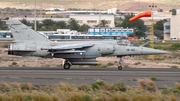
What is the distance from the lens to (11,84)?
80.9ft

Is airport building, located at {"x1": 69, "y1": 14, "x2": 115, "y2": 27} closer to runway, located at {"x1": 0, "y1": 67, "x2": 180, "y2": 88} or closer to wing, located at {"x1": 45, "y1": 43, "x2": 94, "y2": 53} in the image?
wing, located at {"x1": 45, "y1": 43, "x2": 94, "y2": 53}

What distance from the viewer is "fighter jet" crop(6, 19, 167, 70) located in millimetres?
36000

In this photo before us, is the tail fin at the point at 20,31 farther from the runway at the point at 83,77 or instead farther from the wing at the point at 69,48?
the runway at the point at 83,77

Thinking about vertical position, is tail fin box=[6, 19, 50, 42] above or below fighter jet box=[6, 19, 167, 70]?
above

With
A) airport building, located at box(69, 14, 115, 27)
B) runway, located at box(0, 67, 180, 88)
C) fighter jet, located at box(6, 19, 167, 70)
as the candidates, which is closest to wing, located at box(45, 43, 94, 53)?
fighter jet, located at box(6, 19, 167, 70)

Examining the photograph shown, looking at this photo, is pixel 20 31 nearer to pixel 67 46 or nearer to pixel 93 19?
pixel 67 46

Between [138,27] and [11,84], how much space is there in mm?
95707

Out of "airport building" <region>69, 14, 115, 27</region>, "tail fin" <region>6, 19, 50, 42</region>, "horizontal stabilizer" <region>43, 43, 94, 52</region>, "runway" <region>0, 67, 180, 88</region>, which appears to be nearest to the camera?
"runway" <region>0, 67, 180, 88</region>

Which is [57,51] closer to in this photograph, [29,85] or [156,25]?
[29,85]

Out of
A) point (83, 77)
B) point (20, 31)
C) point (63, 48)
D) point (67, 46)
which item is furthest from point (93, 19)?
point (83, 77)

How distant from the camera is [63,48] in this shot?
36.6 meters

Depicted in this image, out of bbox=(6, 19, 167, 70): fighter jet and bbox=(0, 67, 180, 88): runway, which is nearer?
bbox=(0, 67, 180, 88): runway

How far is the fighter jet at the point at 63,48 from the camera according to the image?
36000 mm

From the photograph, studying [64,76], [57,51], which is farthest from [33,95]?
[57,51]
